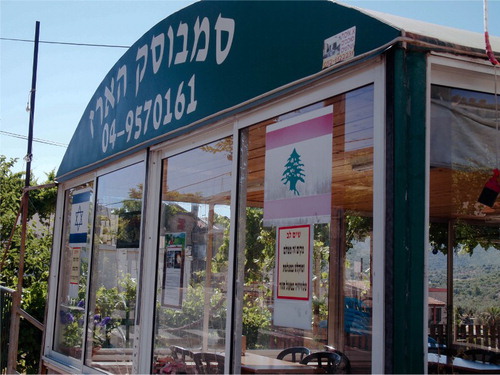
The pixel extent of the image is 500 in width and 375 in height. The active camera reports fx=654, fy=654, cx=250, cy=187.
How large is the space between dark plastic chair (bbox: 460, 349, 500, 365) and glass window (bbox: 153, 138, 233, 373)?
3.56 metres

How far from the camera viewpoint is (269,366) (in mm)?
4277

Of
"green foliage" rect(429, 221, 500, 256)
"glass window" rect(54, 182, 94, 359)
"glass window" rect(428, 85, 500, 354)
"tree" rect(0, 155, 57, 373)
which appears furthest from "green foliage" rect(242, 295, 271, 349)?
"tree" rect(0, 155, 57, 373)

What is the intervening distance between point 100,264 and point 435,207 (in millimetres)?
3166

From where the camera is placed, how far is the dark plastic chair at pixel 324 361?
4590 millimetres

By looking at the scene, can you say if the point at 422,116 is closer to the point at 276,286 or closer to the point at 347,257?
the point at 276,286

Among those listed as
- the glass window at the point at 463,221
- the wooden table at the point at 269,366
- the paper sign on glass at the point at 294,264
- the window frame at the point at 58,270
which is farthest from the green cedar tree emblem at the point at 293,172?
the window frame at the point at 58,270

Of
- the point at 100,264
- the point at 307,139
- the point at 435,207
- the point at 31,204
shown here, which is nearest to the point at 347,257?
the point at 435,207

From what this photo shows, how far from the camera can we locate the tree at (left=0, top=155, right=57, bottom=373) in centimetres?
860

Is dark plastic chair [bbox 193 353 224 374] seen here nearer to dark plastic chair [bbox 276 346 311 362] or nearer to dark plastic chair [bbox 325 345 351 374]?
dark plastic chair [bbox 276 346 311 362]

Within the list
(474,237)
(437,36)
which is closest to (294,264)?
(437,36)

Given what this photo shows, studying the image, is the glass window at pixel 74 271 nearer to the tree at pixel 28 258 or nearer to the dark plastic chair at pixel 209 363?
the tree at pixel 28 258

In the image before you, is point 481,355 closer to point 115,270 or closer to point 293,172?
point 115,270

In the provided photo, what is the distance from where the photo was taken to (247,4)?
3.87 m

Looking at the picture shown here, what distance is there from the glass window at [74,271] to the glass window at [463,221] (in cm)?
331
